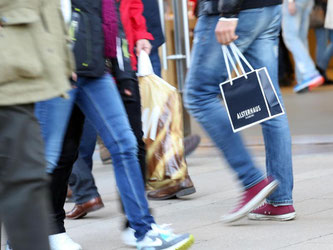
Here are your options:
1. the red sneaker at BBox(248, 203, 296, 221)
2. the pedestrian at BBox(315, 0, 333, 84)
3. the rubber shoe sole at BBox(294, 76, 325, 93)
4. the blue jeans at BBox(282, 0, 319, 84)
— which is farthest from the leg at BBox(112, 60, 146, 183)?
the pedestrian at BBox(315, 0, 333, 84)

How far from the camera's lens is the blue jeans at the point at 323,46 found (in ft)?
39.4

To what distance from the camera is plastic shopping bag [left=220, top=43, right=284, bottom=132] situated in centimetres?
429

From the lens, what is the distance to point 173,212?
497 cm

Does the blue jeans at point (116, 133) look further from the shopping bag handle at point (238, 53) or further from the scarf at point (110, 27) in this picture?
the shopping bag handle at point (238, 53)

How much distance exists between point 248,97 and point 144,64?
2.90 ft

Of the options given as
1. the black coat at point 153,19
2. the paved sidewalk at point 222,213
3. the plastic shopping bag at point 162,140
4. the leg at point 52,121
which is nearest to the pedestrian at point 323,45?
the paved sidewalk at point 222,213

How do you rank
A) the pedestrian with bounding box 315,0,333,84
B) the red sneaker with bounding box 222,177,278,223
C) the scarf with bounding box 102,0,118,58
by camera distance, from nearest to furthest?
the scarf with bounding box 102,0,118,58, the red sneaker with bounding box 222,177,278,223, the pedestrian with bounding box 315,0,333,84

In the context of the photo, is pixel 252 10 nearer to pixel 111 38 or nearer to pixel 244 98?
pixel 244 98

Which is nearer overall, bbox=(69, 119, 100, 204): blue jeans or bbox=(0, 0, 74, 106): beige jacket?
bbox=(0, 0, 74, 106): beige jacket

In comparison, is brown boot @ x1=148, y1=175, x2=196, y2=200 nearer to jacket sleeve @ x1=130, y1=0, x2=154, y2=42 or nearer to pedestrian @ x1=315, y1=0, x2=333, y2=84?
jacket sleeve @ x1=130, y1=0, x2=154, y2=42

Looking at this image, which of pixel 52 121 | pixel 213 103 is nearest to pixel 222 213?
pixel 213 103

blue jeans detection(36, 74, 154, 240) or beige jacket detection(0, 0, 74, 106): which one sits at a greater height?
beige jacket detection(0, 0, 74, 106)

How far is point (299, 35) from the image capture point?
1104 cm

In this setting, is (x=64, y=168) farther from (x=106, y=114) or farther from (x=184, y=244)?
(x=184, y=244)
